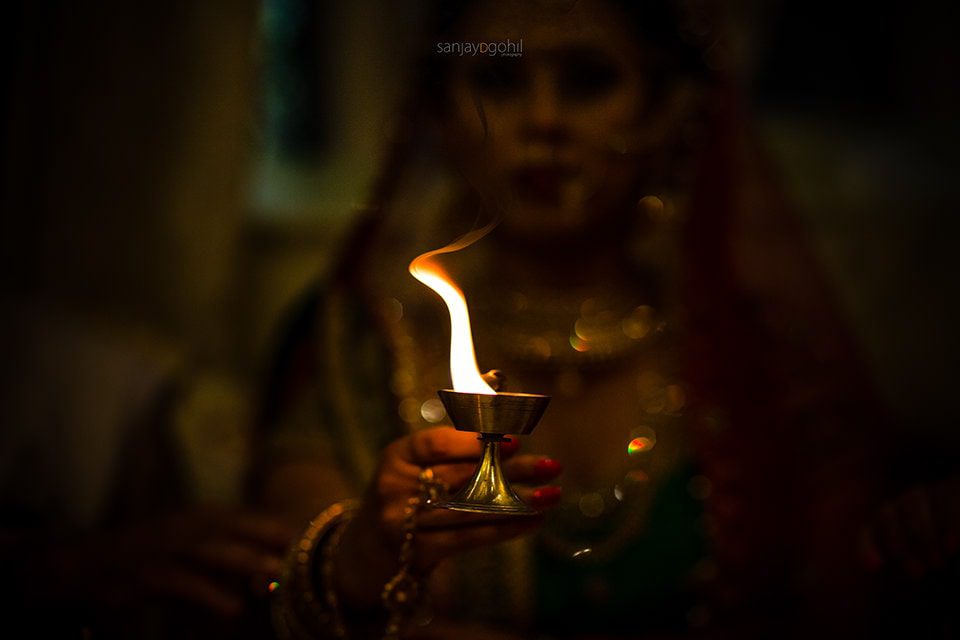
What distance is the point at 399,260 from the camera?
4.19 ft

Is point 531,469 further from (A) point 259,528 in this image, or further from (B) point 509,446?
(A) point 259,528

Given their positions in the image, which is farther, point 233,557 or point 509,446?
point 233,557

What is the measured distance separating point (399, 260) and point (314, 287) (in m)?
0.19

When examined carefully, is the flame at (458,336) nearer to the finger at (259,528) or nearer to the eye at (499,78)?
the eye at (499,78)

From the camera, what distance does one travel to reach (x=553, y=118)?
1095mm

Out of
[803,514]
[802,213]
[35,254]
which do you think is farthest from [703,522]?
[35,254]

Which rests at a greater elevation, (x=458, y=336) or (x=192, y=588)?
(x=458, y=336)

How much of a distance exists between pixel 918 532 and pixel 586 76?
0.67 metres

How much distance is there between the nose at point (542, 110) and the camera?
3.51 feet

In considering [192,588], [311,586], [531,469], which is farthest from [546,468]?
[192,588]

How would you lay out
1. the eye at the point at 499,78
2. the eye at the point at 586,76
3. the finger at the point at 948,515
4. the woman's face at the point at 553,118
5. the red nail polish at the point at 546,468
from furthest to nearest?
the eye at the point at 586,76 < the woman's face at the point at 553,118 < the eye at the point at 499,78 < the finger at the point at 948,515 < the red nail polish at the point at 546,468

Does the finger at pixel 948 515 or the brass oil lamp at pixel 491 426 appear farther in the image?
the finger at pixel 948 515

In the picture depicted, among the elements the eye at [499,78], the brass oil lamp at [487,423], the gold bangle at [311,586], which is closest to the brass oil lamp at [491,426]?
the brass oil lamp at [487,423]

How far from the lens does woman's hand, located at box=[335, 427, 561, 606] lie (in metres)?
0.61
